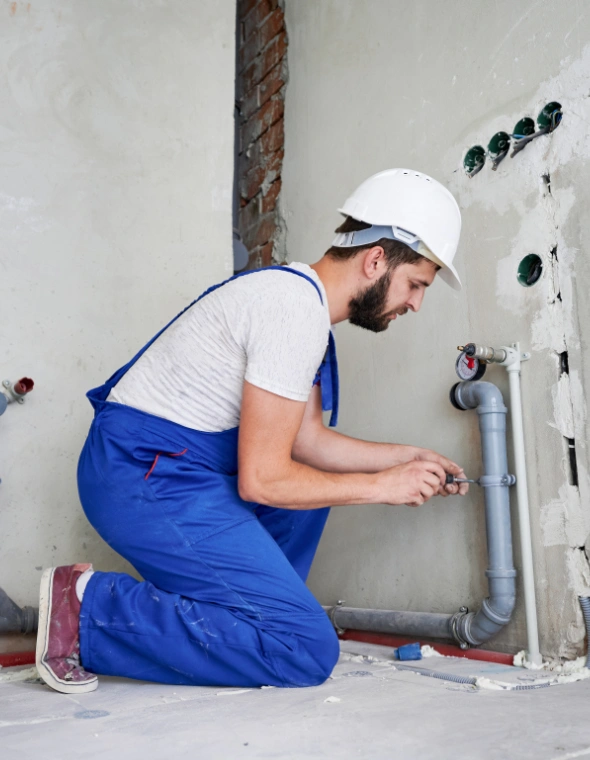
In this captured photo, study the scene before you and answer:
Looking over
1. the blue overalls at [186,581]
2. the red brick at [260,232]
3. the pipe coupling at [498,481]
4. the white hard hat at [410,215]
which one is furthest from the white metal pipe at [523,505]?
the red brick at [260,232]

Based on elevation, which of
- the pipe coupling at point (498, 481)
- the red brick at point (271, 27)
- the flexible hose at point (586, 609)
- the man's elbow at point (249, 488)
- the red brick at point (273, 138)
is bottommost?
the flexible hose at point (586, 609)

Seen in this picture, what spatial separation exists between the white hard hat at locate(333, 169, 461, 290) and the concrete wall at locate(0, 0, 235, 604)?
765mm

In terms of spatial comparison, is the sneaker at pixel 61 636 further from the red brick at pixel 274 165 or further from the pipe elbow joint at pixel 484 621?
the red brick at pixel 274 165

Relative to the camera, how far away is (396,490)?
5.00ft

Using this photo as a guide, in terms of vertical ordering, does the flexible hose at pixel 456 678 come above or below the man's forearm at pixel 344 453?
below

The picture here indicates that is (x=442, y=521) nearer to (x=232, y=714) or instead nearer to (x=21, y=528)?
(x=232, y=714)

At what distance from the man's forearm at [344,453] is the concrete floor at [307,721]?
50cm

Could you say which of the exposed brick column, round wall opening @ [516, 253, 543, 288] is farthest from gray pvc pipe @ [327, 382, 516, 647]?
the exposed brick column

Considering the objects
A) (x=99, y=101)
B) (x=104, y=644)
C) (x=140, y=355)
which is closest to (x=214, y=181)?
(x=99, y=101)

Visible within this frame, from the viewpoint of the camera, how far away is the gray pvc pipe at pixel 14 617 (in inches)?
68.9

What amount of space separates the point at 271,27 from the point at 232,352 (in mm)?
1865

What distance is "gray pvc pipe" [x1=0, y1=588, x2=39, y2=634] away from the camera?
1.75 m

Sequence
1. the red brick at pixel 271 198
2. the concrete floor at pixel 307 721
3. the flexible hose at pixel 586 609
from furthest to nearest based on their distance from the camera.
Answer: the red brick at pixel 271 198, the flexible hose at pixel 586 609, the concrete floor at pixel 307 721

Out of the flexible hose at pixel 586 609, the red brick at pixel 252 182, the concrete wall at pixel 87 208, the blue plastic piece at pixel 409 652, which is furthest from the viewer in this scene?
the red brick at pixel 252 182
